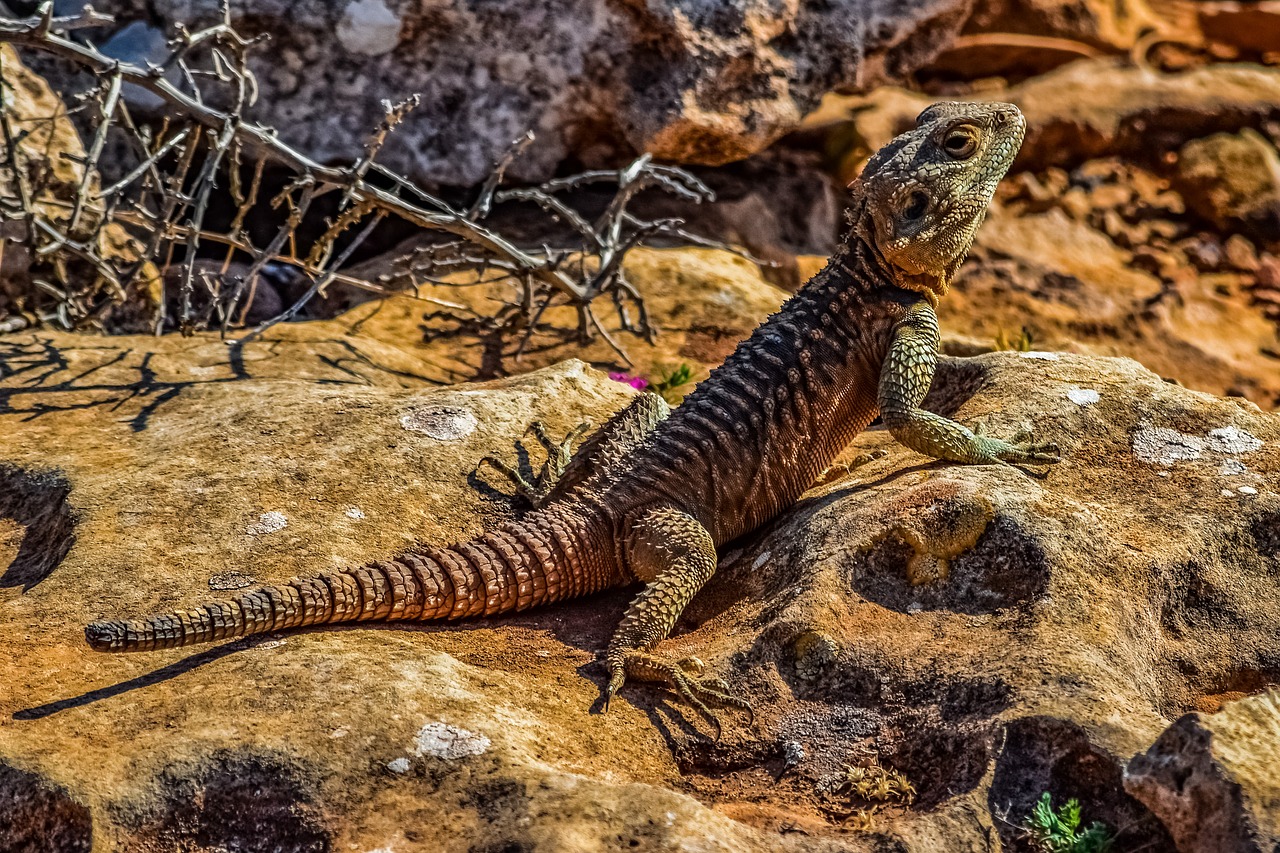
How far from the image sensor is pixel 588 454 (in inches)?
181

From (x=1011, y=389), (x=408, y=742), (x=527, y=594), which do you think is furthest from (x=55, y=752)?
(x=1011, y=389)

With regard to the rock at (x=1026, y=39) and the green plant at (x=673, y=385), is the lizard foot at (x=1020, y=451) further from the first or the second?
the rock at (x=1026, y=39)

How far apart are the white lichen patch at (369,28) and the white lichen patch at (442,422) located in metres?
3.68

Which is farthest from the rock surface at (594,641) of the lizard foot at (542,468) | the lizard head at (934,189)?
the lizard head at (934,189)

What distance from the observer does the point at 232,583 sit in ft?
12.8

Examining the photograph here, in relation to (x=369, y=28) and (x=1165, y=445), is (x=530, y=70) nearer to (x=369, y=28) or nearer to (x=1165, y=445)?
(x=369, y=28)

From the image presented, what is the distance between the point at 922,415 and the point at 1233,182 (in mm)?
9081

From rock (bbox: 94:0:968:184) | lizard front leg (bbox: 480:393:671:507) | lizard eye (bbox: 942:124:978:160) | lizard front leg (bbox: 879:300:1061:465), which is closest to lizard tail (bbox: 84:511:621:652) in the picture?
lizard front leg (bbox: 480:393:671:507)

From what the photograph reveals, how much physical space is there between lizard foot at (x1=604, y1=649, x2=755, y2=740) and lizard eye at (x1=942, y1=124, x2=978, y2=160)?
2.40 metres

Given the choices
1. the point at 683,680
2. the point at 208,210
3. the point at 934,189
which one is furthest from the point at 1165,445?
the point at 208,210

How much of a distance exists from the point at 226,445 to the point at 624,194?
298 centimetres

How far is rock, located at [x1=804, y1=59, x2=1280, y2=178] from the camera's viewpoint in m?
11.8

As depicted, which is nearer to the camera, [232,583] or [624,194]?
[232,583]

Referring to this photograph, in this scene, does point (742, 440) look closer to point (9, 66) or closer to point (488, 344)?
point (488, 344)
